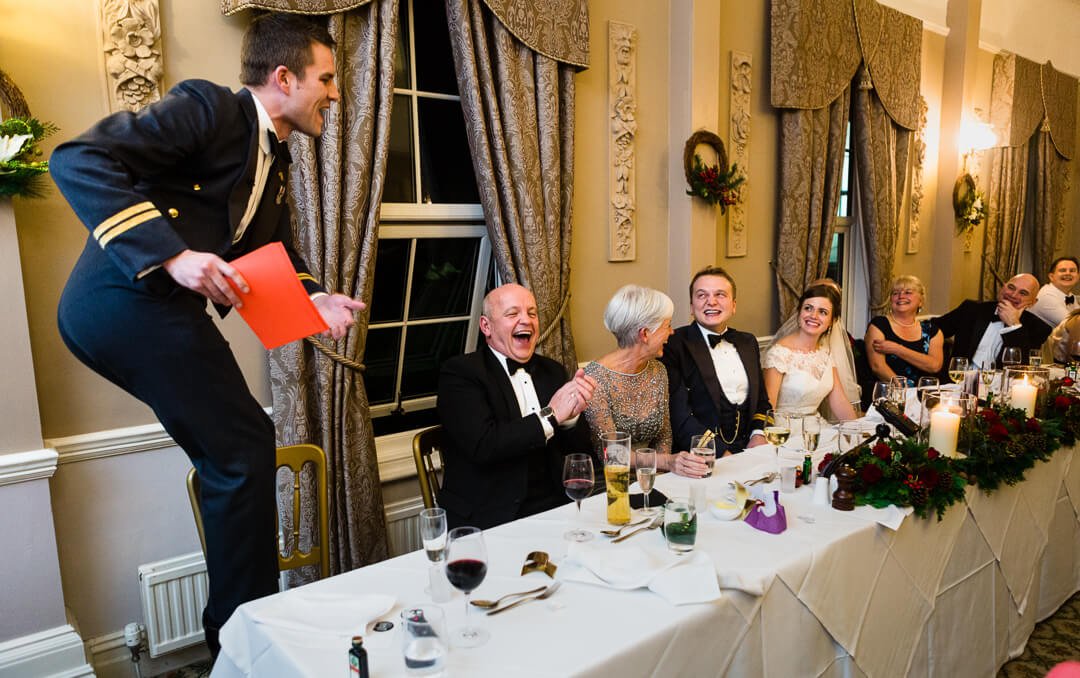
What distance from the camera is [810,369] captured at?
10.9 ft

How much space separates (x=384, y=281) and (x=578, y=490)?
1862 mm

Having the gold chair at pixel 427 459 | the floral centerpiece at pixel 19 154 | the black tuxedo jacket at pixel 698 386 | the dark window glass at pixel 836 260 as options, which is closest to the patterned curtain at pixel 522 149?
the black tuxedo jacket at pixel 698 386

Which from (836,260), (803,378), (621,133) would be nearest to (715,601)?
(803,378)

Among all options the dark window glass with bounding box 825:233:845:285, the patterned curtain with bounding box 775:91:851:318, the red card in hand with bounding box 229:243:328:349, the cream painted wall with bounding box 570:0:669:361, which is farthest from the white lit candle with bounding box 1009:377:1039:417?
the dark window glass with bounding box 825:233:845:285

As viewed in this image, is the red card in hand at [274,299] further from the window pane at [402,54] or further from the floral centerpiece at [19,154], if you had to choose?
the window pane at [402,54]

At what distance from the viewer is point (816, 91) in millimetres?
4512

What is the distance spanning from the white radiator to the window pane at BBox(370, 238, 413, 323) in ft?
3.98

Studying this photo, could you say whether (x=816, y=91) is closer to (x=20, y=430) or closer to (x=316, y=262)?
(x=316, y=262)

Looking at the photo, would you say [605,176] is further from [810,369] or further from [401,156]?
[810,369]

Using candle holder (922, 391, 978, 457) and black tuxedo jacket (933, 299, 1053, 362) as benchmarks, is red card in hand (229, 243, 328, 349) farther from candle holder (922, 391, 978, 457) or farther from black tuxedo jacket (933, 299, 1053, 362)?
black tuxedo jacket (933, 299, 1053, 362)

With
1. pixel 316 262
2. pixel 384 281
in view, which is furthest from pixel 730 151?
pixel 316 262

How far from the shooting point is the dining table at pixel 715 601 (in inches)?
47.4

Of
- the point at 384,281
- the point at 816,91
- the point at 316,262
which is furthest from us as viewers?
the point at 816,91

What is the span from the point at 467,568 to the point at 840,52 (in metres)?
4.57
